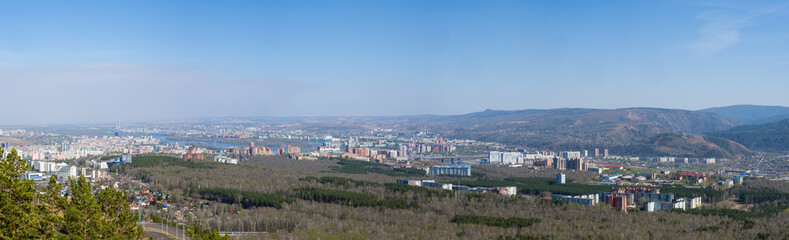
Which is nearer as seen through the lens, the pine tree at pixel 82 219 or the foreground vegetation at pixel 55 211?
the foreground vegetation at pixel 55 211

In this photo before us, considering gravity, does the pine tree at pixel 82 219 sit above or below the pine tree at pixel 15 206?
below

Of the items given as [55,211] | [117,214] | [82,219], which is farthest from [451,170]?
[82,219]

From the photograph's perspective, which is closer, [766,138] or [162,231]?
[162,231]

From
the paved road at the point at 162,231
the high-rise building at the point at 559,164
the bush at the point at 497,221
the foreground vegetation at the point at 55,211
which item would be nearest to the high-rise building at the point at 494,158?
the high-rise building at the point at 559,164

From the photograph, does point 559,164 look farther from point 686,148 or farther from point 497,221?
point 497,221

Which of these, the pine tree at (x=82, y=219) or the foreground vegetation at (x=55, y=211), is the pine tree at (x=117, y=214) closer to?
the foreground vegetation at (x=55, y=211)

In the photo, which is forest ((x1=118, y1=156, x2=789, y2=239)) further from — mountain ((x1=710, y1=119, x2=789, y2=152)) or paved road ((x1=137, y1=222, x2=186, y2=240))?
mountain ((x1=710, y1=119, x2=789, y2=152))

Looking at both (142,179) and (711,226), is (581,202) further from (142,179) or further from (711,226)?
(142,179)
